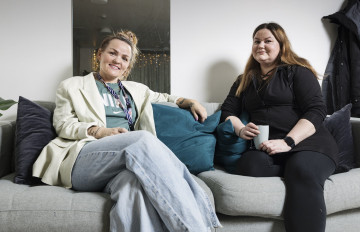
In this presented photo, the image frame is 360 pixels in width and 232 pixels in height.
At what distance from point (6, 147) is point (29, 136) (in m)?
0.20

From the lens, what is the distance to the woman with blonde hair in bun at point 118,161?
1067 millimetres

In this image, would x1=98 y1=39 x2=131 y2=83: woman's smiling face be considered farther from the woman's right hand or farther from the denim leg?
the denim leg

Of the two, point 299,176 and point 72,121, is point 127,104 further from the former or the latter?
point 299,176

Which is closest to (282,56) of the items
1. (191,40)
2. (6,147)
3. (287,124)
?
(287,124)

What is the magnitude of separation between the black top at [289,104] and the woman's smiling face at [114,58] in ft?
2.62

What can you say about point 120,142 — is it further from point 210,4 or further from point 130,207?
point 210,4

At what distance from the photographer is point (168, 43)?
2.23m

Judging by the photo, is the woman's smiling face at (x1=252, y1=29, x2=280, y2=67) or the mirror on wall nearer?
the woman's smiling face at (x1=252, y1=29, x2=280, y2=67)

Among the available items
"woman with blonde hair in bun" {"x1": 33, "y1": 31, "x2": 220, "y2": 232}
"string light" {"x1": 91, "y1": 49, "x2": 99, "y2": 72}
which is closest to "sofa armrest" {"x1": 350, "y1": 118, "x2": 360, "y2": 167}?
"woman with blonde hair in bun" {"x1": 33, "y1": 31, "x2": 220, "y2": 232}

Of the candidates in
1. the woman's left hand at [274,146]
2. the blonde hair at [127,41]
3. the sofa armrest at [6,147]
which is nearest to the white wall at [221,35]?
the blonde hair at [127,41]

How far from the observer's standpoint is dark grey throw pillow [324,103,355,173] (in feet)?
5.60

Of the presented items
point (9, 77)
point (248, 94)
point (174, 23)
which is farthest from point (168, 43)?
point (9, 77)

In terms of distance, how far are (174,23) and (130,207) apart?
5.13 feet

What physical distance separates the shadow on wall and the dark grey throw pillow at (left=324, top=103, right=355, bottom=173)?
0.82 metres
